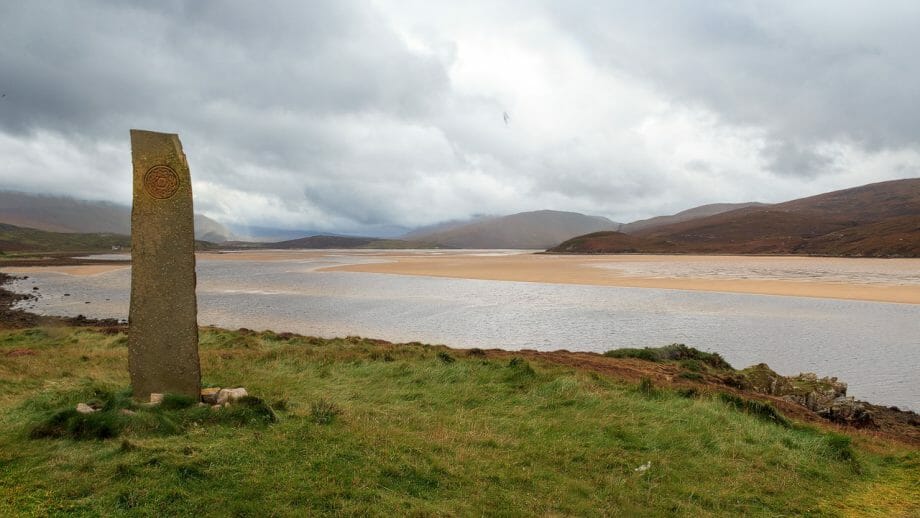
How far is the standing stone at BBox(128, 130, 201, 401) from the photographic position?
31.2 feet

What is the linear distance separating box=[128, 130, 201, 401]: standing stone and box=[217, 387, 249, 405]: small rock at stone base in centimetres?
53

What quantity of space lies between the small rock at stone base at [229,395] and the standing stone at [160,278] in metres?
0.53

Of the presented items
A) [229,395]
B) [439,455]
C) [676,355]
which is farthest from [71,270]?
[439,455]

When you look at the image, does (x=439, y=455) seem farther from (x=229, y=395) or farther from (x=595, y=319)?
(x=595, y=319)

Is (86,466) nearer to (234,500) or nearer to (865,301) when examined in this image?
(234,500)

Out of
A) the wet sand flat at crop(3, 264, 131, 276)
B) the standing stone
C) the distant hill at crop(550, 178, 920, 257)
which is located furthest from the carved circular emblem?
the distant hill at crop(550, 178, 920, 257)

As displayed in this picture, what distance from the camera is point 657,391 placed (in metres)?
11.8

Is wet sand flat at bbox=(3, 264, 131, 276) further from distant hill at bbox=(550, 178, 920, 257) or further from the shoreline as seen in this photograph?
distant hill at bbox=(550, 178, 920, 257)

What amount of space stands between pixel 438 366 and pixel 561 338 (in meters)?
12.5

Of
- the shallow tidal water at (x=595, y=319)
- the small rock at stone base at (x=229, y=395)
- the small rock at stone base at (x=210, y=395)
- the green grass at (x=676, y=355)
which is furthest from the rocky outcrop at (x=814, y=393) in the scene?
the small rock at stone base at (x=210, y=395)

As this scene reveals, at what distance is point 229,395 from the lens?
9.47 meters

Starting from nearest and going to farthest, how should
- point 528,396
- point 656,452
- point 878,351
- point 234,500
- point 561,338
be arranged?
point 234,500 < point 656,452 < point 528,396 < point 878,351 < point 561,338

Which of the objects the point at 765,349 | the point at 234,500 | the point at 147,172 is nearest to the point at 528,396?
the point at 234,500

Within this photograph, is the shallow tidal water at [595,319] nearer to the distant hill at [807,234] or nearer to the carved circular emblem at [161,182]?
the carved circular emblem at [161,182]
